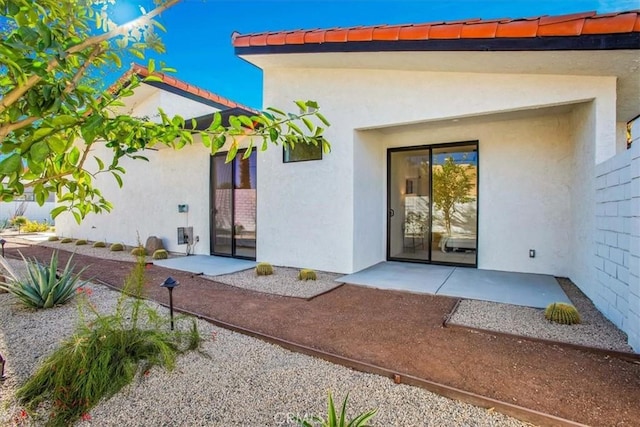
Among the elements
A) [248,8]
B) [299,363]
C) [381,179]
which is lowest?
[299,363]

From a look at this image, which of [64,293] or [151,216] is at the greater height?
[151,216]

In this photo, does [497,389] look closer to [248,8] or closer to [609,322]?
[609,322]

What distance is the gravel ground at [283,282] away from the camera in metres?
5.83

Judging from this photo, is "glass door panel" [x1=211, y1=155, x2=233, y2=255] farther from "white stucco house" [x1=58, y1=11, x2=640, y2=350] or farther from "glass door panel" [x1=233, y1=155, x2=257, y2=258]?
"glass door panel" [x1=233, y1=155, x2=257, y2=258]

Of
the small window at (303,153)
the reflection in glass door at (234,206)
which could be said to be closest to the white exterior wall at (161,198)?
the reflection in glass door at (234,206)

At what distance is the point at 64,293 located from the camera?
486 centimetres

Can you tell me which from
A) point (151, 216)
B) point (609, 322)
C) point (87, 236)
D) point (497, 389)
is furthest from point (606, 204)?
point (87, 236)

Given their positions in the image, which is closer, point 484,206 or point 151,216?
point 484,206

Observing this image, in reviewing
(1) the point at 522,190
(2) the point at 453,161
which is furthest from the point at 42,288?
(1) the point at 522,190

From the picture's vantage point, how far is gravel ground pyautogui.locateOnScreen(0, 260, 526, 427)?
2.40m

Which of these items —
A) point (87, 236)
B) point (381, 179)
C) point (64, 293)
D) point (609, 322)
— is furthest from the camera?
point (87, 236)

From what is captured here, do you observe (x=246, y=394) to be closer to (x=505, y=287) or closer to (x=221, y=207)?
(x=505, y=287)

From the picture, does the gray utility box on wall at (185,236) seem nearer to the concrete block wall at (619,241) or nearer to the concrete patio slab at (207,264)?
the concrete patio slab at (207,264)

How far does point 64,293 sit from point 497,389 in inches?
223
